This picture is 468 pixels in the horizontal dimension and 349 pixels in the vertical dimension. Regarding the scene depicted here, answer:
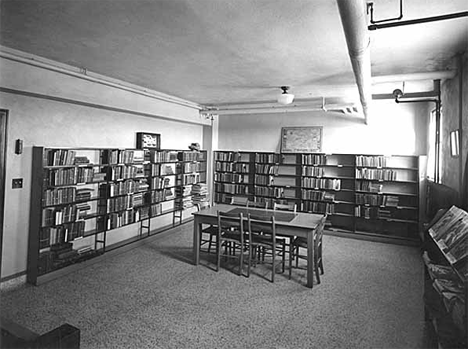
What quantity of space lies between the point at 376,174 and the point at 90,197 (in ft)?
17.2

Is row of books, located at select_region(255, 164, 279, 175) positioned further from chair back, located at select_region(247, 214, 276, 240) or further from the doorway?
the doorway

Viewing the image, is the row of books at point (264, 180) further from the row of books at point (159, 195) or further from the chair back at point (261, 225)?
the chair back at point (261, 225)

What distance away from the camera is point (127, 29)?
271cm

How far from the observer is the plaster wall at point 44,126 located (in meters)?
3.48

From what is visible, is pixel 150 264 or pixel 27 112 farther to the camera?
pixel 150 264

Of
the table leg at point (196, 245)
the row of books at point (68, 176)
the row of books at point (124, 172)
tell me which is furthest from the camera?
the row of books at point (124, 172)

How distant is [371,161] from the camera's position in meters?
6.00

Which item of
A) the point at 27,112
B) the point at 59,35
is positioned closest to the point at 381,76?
the point at 59,35

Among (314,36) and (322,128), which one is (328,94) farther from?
(314,36)

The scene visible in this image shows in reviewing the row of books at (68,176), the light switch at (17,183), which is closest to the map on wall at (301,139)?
the row of books at (68,176)

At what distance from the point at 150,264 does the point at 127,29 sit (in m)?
3.10

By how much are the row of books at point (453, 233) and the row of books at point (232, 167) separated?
465 cm

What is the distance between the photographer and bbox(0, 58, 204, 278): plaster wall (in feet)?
11.4

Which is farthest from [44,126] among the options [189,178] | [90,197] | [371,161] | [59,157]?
[371,161]
